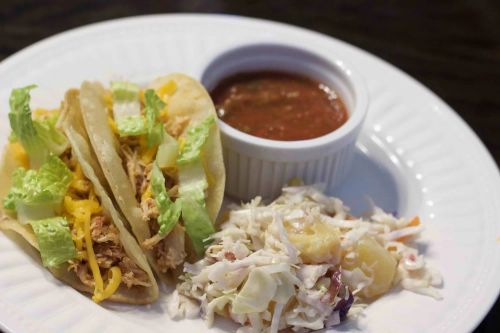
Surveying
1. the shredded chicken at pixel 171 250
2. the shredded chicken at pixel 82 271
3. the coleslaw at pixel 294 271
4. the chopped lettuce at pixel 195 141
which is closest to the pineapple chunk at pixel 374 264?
the coleslaw at pixel 294 271

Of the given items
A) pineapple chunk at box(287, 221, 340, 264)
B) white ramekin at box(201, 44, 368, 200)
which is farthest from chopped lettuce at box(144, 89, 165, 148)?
pineapple chunk at box(287, 221, 340, 264)

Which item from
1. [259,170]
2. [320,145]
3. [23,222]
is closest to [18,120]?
[23,222]

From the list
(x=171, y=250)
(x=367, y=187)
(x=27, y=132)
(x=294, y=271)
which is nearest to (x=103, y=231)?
(x=171, y=250)

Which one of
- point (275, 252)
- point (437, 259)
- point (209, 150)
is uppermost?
point (209, 150)

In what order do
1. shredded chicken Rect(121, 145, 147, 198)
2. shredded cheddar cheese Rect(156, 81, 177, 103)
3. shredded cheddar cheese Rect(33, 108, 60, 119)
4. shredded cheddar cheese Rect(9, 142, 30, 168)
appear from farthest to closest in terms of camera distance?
shredded cheddar cheese Rect(156, 81, 177, 103)
shredded cheddar cheese Rect(33, 108, 60, 119)
shredded cheddar cheese Rect(9, 142, 30, 168)
shredded chicken Rect(121, 145, 147, 198)

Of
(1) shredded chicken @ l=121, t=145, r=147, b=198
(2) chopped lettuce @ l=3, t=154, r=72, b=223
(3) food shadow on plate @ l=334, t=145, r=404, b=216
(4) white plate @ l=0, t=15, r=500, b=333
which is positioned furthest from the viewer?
(3) food shadow on plate @ l=334, t=145, r=404, b=216

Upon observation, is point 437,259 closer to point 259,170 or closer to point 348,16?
point 259,170

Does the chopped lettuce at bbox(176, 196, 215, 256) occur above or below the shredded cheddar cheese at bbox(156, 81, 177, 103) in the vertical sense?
below

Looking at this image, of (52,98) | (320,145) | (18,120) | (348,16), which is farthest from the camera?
(348,16)

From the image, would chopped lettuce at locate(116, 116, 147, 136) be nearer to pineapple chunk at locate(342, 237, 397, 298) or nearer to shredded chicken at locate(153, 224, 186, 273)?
shredded chicken at locate(153, 224, 186, 273)
